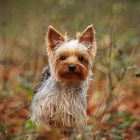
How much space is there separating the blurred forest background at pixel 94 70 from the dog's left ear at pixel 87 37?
2.45 ft

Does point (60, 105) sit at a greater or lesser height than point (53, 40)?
lesser

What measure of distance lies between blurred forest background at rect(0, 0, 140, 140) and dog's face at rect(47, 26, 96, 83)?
571 millimetres

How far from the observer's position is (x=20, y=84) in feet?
42.6

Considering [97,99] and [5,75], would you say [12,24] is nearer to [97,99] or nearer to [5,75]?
[5,75]

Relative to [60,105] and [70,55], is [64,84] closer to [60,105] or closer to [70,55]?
[60,105]

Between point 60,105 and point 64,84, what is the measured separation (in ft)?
0.94

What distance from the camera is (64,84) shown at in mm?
9812

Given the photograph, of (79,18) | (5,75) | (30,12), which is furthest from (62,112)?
(30,12)

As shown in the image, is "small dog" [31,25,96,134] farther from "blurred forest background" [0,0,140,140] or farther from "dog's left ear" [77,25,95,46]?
"blurred forest background" [0,0,140,140]

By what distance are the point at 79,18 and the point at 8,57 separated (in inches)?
164

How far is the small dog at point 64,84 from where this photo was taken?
9.58 meters

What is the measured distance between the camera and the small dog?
9578 millimetres

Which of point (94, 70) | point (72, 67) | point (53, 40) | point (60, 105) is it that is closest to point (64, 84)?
point (60, 105)

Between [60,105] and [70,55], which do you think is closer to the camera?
[70,55]
